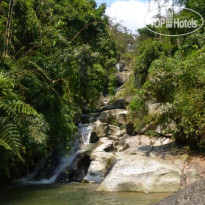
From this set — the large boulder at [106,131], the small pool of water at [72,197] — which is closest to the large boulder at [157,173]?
the small pool of water at [72,197]

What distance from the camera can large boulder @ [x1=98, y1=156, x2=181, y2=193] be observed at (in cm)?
899

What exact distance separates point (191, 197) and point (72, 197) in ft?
15.3

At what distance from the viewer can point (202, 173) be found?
9.34 m

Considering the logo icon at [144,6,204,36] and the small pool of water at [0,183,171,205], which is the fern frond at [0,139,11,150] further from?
the logo icon at [144,6,204,36]

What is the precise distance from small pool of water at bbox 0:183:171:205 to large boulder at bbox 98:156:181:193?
0.36m

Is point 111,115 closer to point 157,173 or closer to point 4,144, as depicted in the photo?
point 157,173

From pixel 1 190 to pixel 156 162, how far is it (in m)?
5.06

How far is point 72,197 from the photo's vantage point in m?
8.80

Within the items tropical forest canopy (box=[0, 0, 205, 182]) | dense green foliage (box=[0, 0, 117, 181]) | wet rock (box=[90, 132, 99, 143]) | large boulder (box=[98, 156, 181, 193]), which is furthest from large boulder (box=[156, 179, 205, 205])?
wet rock (box=[90, 132, 99, 143])

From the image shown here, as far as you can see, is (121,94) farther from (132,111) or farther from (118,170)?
(118,170)

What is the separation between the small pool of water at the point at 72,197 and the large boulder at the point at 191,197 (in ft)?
8.76

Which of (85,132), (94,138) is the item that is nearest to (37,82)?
(94,138)

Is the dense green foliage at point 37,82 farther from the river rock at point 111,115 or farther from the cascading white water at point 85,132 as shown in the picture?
the river rock at point 111,115

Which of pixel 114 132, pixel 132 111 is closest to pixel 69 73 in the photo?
pixel 132 111
